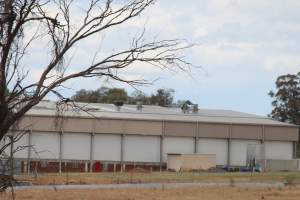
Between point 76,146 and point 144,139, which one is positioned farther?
point 144,139

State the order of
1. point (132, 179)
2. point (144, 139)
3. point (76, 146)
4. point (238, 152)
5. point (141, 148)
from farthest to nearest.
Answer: point (238, 152) < point (144, 139) < point (141, 148) < point (76, 146) < point (132, 179)

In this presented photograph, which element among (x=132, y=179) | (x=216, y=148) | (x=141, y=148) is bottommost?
(x=132, y=179)

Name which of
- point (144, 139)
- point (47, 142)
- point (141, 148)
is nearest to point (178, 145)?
point (144, 139)

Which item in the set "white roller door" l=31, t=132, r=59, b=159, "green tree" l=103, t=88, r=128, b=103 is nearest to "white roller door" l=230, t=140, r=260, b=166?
"white roller door" l=31, t=132, r=59, b=159

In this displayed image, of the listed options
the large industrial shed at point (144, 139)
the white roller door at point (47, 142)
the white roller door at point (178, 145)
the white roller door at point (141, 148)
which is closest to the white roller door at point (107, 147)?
the large industrial shed at point (144, 139)

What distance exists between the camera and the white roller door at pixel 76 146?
7594cm

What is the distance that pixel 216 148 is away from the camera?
82688mm

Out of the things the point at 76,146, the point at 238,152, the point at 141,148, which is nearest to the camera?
the point at 76,146

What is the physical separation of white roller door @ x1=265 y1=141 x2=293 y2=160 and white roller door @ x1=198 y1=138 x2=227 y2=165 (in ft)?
19.3

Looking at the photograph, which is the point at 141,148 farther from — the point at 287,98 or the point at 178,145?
the point at 287,98

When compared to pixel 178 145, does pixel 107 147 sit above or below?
below

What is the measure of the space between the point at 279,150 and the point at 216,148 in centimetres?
873

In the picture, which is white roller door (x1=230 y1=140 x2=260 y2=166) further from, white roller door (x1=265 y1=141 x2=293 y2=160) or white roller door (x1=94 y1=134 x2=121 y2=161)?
white roller door (x1=94 y1=134 x2=121 y2=161)

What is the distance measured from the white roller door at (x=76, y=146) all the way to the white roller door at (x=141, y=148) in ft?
15.4
